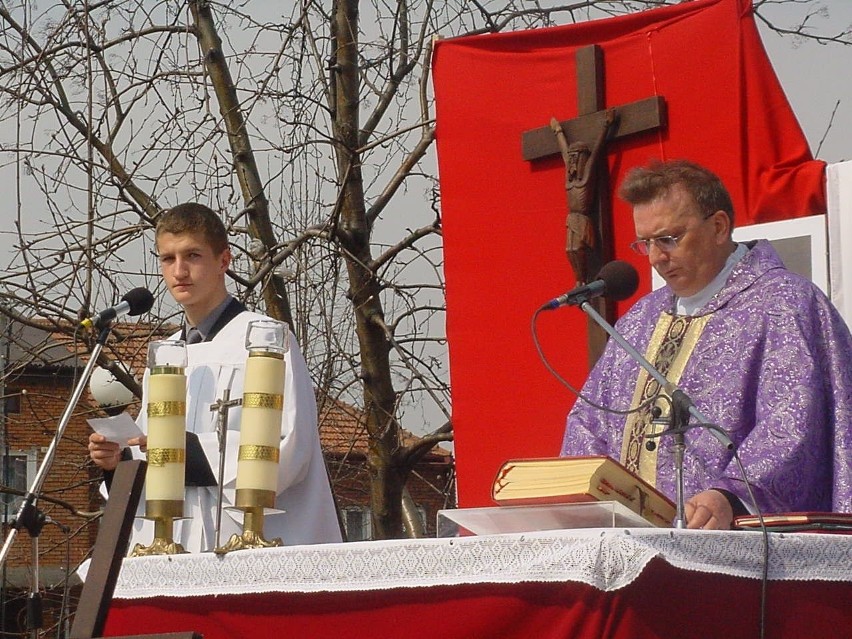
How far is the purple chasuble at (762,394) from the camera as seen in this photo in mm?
3939

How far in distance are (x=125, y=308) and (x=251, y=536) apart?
2.66 ft

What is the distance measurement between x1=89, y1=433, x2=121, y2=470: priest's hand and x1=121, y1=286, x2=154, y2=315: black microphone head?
1.14 ft

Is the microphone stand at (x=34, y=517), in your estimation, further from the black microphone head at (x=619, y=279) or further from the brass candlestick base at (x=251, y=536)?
the black microphone head at (x=619, y=279)

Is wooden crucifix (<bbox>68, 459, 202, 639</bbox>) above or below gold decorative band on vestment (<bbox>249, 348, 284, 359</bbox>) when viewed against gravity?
below

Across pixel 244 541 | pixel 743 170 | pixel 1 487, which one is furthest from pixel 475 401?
pixel 1 487

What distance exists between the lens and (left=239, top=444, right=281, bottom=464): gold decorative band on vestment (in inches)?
143

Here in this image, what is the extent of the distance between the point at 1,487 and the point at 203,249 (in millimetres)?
5053

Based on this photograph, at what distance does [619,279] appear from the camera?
3.72 m

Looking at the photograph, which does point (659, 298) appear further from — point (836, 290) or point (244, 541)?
point (244, 541)

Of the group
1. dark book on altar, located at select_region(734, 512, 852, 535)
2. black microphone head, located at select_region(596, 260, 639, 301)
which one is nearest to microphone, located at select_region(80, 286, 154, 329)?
black microphone head, located at select_region(596, 260, 639, 301)

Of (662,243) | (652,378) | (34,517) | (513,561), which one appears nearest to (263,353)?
(34,517)

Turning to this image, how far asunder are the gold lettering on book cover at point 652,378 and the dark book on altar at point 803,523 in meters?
1.03

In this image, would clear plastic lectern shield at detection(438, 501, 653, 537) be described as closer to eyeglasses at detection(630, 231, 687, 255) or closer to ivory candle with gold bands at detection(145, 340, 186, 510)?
ivory candle with gold bands at detection(145, 340, 186, 510)

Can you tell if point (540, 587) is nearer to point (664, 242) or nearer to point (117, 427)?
point (117, 427)
